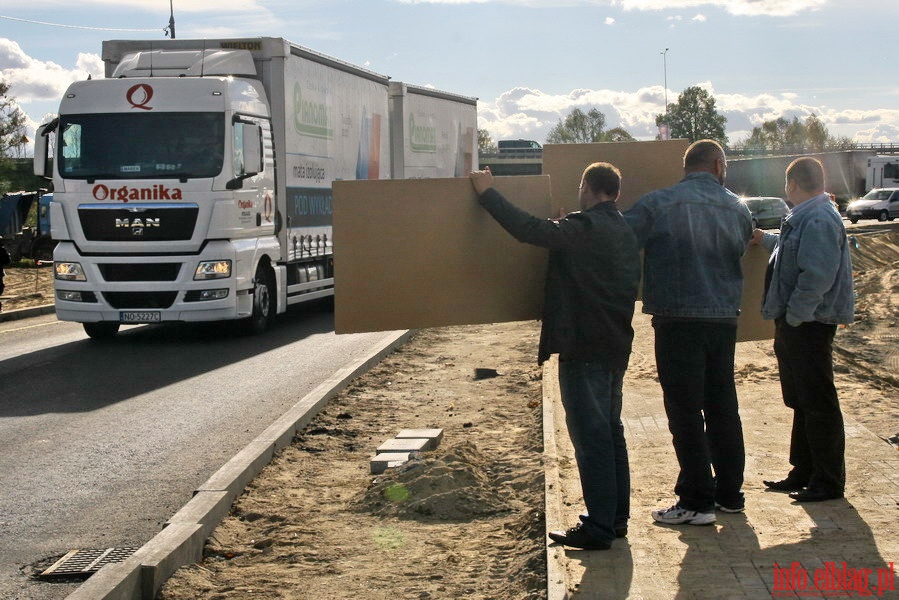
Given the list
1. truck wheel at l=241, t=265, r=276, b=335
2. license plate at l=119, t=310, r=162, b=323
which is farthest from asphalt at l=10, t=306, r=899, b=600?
truck wheel at l=241, t=265, r=276, b=335

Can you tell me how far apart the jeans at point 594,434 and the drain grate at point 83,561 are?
2.33 m

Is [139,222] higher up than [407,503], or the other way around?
[139,222]

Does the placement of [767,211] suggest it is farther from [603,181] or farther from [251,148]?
[603,181]

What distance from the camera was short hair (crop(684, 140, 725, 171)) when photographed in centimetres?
582

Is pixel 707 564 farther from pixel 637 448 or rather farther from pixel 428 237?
pixel 637 448

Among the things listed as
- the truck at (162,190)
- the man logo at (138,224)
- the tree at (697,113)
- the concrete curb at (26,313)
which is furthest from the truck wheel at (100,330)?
the tree at (697,113)

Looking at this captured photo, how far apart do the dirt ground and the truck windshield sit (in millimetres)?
4477

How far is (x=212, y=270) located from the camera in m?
15.1

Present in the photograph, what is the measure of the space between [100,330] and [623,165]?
11726mm

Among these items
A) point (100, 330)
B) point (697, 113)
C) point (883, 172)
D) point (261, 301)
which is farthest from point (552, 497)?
point (697, 113)

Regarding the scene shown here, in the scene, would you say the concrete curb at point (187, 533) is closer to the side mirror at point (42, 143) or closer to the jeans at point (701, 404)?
the jeans at point (701, 404)

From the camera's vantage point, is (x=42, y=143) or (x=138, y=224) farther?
(x=42, y=143)

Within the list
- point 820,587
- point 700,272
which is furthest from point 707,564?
point 700,272

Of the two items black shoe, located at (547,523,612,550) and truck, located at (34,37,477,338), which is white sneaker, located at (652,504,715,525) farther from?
truck, located at (34,37,477,338)
